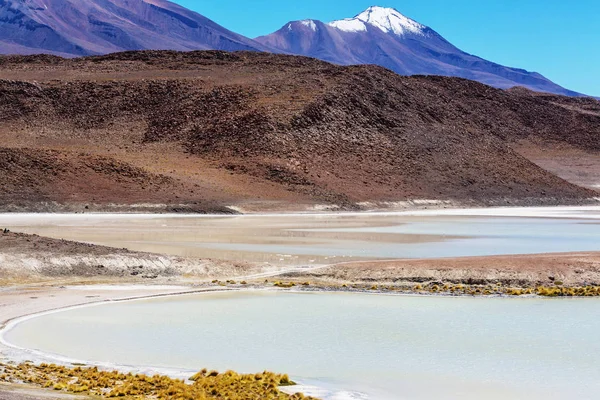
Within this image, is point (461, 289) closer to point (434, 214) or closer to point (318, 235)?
point (318, 235)

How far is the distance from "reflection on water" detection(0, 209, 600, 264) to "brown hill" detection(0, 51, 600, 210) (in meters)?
9.96

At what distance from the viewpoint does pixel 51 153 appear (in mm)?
68125

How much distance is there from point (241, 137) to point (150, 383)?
69.9m

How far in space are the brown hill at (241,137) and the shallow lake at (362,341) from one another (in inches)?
1582

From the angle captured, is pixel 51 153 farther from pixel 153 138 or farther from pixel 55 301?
pixel 55 301

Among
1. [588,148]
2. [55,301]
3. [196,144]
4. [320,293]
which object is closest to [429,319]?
[320,293]

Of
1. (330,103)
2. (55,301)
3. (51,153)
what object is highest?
(330,103)

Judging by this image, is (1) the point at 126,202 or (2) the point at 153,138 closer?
(1) the point at 126,202

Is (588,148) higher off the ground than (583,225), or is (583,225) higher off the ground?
(588,148)

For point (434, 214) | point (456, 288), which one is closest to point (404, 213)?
point (434, 214)

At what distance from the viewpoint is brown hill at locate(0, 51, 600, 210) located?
67188mm

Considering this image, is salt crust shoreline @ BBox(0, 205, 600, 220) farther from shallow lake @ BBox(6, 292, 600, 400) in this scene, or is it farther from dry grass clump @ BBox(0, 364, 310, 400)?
dry grass clump @ BBox(0, 364, 310, 400)

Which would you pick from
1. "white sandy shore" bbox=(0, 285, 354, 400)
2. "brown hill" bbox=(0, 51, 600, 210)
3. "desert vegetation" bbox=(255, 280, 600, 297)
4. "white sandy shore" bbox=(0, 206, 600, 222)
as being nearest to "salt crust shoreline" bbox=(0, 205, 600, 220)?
"white sandy shore" bbox=(0, 206, 600, 222)

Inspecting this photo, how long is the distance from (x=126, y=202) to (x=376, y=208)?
20.6 m
